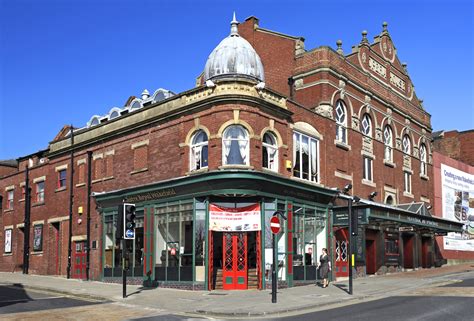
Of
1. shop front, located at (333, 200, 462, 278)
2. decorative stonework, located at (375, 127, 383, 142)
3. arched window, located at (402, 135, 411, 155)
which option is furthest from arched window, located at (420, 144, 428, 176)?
decorative stonework, located at (375, 127, 383, 142)

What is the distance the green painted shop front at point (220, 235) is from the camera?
76.3 feet

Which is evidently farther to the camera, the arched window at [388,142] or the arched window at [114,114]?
the arched window at [388,142]

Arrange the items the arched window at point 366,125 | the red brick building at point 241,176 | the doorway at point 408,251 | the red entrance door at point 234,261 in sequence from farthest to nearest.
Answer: the doorway at point 408,251
the arched window at point 366,125
the red brick building at point 241,176
the red entrance door at point 234,261

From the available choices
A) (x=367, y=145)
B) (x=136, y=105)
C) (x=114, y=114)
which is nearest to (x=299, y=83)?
(x=367, y=145)

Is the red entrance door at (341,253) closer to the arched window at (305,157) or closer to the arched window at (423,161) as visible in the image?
the arched window at (305,157)

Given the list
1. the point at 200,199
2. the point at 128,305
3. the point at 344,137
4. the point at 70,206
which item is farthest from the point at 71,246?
the point at 344,137

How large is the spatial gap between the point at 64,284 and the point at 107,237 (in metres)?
3.36

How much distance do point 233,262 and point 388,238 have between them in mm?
14198

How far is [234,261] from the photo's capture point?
23.4 metres

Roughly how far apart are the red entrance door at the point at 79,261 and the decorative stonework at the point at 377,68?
2035 centimetres

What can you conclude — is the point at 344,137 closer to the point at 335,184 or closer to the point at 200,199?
the point at 335,184

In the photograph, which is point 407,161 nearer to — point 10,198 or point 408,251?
point 408,251

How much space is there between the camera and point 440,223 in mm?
35281

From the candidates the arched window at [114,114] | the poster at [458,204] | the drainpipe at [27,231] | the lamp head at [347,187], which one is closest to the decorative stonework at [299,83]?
the lamp head at [347,187]
